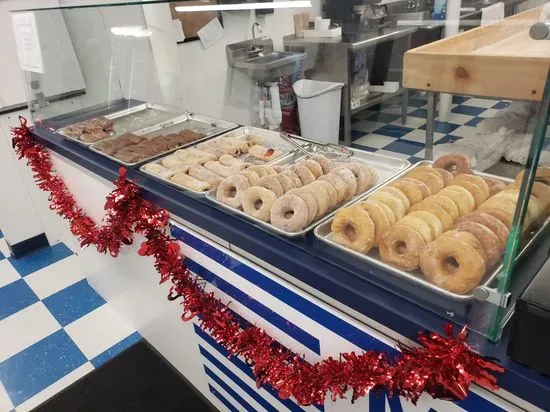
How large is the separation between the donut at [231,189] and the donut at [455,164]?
21.8 inches

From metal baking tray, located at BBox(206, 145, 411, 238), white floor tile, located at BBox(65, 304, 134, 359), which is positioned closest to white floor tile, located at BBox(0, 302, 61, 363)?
white floor tile, located at BBox(65, 304, 134, 359)

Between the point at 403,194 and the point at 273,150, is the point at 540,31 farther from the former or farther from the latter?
the point at 273,150

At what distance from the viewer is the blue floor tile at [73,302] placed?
7.80 feet

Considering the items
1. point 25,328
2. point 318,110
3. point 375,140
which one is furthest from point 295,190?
point 25,328

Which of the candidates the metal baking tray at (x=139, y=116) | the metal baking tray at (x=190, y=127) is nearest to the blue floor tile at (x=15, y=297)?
the metal baking tray at (x=139, y=116)

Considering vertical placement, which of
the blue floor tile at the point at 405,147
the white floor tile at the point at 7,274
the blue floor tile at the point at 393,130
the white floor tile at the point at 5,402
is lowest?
the white floor tile at the point at 5,402

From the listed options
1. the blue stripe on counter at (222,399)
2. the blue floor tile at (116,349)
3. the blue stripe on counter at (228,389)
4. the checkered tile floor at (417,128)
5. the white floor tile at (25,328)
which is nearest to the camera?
the checkered tile floor at (417,128)

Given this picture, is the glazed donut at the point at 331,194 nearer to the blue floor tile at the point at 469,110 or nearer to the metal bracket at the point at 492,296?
the metal bracket at the point at 492,296

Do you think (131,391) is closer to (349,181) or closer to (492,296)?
(349,181)

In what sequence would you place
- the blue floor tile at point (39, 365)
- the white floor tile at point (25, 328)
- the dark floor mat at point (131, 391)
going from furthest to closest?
the white floor tile at point (25, 328) → the blue floor tile at point (39, 365) → the dark floor mat at point (131, 391)

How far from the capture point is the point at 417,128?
63.1 inches

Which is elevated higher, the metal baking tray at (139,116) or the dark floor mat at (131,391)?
the metal baking tray at (139,116)

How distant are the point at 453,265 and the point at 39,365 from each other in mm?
2069

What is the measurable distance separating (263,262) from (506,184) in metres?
0.64
